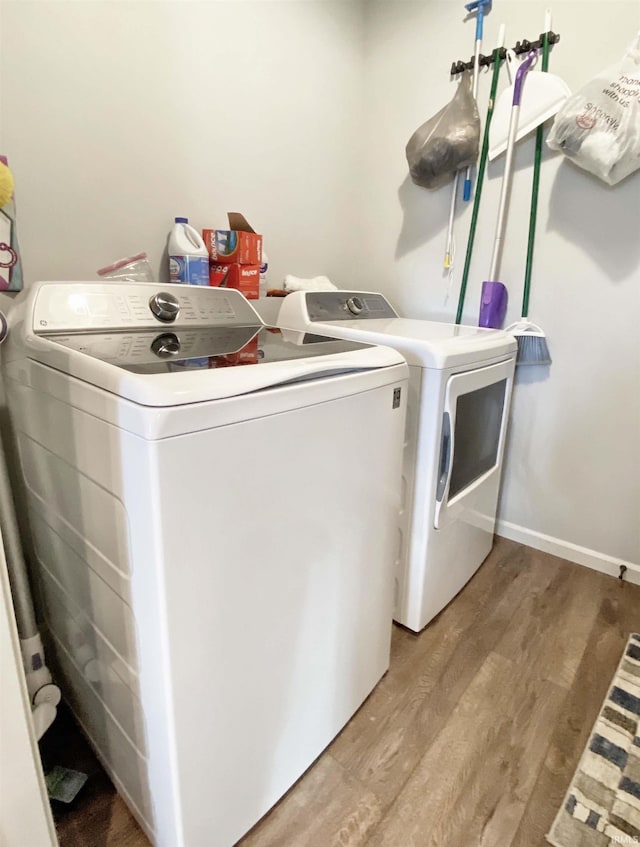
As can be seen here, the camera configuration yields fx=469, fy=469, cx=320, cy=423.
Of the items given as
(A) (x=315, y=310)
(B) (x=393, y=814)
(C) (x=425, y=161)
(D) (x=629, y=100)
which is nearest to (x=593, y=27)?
(D) (x=629, y=100)

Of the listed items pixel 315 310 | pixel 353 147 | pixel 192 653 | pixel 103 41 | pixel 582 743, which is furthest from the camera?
pixel 353 147

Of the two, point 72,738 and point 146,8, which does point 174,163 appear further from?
point 72,738

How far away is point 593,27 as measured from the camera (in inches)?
60.8

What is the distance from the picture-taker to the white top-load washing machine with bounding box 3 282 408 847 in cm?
70

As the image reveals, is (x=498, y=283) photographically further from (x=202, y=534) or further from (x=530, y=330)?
(x=202, y=534)

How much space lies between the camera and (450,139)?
178cm

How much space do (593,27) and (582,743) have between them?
2.16m

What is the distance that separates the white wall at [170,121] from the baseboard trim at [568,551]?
1501mm

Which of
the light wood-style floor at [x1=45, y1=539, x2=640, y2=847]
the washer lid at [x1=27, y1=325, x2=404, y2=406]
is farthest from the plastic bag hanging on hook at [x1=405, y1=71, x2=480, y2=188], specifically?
the light wood-style floor at [x1=45, y1=539, x2=640, y2=847]

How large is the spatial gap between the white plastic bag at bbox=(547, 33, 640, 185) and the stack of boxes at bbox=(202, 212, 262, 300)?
1.07m

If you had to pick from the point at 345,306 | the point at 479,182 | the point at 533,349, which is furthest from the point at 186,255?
the point at 533,349

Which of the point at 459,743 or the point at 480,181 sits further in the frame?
the point at 480,181

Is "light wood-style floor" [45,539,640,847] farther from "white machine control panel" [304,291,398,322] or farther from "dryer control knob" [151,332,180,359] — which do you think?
"white machine control panel" [304,291,398,322]

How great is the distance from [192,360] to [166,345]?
191mm
